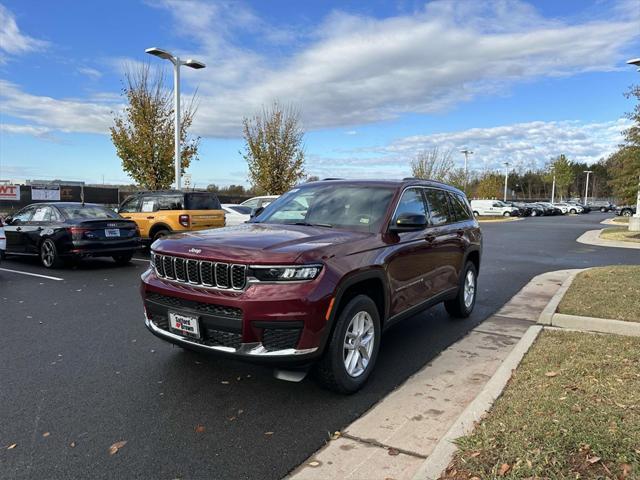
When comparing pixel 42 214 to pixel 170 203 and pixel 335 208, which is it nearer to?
pixel 170 203

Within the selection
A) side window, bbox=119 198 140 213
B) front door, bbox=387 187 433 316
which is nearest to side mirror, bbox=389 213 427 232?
front door, bbox=387 187 433 316

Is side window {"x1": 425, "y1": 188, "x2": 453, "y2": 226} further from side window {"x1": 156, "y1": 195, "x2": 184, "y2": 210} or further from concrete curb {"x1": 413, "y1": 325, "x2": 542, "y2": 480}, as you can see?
side window {"x1": 156, "y1": 195, "x2": 184, "y2": 210}

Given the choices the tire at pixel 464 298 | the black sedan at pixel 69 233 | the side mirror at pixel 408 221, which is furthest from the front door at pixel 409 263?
the black sedan at pixel 69 233

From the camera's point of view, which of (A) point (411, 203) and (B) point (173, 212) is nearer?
(A) point (411, 203)

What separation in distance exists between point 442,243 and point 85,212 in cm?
866

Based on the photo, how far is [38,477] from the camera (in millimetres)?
2863

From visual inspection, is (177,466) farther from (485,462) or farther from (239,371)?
(485,462)

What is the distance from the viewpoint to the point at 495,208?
52.1 meters

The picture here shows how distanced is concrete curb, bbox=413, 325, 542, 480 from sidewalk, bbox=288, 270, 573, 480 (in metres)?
0.13

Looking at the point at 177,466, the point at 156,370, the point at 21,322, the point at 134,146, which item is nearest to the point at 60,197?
the point at 134,146

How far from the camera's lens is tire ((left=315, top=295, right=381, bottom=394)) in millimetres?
3826

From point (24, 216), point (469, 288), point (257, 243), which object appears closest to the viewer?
point (257, 243)

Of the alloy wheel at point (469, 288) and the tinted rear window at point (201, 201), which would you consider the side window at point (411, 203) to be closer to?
the alloy wheel at point (469, 288)

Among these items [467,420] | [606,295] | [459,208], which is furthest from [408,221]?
[606,295]
